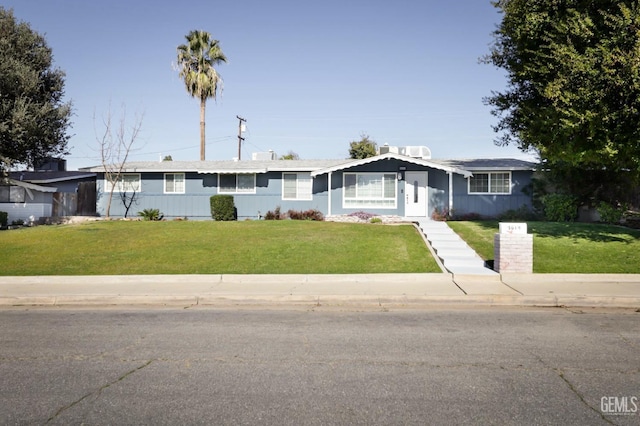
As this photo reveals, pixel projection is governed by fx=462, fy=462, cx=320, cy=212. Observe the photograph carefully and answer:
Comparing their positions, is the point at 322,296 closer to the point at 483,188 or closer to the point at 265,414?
the point at 265,414

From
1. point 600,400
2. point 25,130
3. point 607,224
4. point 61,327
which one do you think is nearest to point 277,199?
point 25,130

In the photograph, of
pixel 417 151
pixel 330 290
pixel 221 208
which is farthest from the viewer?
pixel 417 151

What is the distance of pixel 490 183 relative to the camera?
25156mm

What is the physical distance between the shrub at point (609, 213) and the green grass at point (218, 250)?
8.86 meters

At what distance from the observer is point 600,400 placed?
4.29 metres

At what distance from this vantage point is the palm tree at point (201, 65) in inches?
1415

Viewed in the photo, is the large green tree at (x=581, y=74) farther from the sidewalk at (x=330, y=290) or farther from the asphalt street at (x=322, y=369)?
the asphalt street at (x=322, y=369)

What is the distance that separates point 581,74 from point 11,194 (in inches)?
1155

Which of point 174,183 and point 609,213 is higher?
point 174,183

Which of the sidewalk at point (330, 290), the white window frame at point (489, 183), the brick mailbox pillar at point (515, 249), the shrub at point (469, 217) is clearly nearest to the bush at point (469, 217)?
the shrub at point (469, 217)

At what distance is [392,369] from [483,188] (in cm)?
2180

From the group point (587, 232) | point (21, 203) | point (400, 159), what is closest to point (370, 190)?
point (400, 159)

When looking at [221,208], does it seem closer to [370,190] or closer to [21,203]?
[370,190]

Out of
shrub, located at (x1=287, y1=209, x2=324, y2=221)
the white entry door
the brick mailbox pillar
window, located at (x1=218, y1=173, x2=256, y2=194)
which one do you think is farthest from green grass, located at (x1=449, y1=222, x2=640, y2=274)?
window, located at (x1=218, y1=173, x2=256, y2=194)
